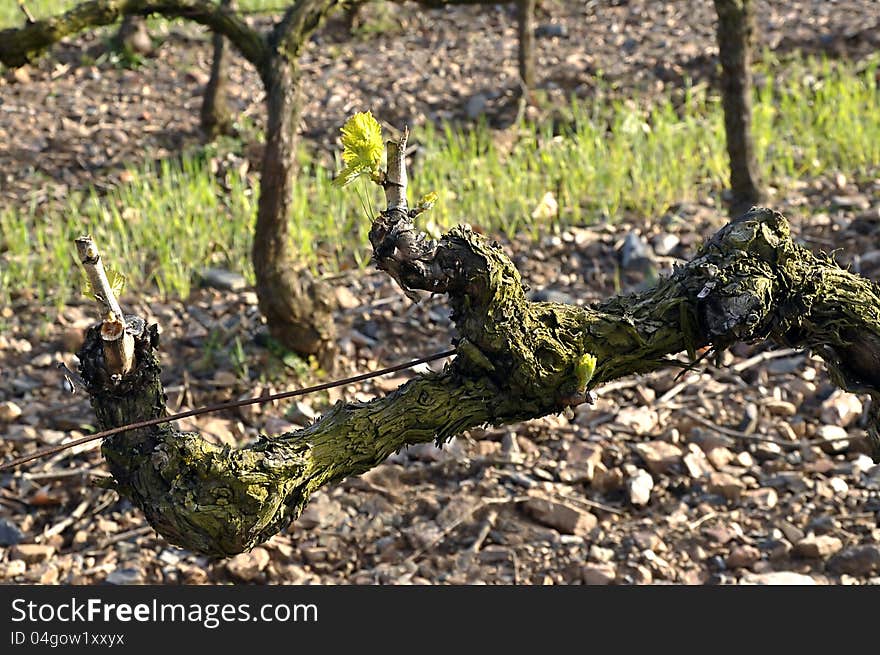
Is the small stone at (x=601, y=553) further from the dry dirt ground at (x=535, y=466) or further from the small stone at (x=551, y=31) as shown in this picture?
the small stone at (x=551, y=31)

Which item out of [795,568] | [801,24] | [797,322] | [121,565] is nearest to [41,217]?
[121,565]

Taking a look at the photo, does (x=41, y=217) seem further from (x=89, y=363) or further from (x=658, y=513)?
(x=89, y=363)

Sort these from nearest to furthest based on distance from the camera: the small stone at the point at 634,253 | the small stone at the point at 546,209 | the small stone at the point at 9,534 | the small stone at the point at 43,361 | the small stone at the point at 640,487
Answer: the small stone at the point at 9,534 → the small stone at the point at 640,487 → the small stone at the point at 43,361 → the small stone at the point at 634,253 → the small stone at the point at 546,209

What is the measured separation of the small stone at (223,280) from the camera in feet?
14.8

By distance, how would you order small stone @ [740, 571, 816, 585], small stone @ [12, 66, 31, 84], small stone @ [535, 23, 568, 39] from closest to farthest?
small stone @ [740, 571, 816, 585] → small stone @ [12, 66, 31, 84] → small stone @ [535, 23, 568, 39]

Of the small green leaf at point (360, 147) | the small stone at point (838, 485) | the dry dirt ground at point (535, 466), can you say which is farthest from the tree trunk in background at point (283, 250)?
the small green leaf at point (360, 147)

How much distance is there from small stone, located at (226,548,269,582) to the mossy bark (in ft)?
4.64

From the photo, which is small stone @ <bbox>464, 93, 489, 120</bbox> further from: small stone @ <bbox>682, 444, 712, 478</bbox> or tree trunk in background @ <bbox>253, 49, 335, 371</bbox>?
small stone @ <bbox>682, 444, 712, 478</bbox>

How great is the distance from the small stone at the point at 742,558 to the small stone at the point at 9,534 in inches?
81.6

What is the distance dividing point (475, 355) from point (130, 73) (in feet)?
18.6

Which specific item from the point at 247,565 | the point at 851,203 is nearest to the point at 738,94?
the point at 851,203

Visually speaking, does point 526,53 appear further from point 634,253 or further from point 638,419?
point 638,419

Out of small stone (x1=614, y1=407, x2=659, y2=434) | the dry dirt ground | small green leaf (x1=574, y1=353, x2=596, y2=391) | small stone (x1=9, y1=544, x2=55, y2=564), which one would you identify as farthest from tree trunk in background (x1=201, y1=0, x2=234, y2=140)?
small green leaf (x1=574, y1=353, x2=596, y2=391)

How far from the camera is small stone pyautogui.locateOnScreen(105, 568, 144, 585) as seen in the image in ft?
10.6
